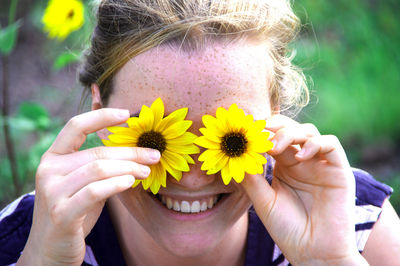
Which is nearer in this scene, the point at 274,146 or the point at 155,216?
the point at 274,146

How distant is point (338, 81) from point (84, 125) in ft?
9.11

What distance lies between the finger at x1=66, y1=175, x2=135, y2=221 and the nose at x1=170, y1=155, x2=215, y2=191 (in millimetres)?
220

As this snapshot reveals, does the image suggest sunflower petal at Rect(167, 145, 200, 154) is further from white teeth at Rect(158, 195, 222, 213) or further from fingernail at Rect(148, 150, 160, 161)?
white teeth at Rect(158, 195, 222, 213)

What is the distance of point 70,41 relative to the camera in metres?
3.77

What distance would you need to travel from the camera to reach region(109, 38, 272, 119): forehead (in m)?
1.29

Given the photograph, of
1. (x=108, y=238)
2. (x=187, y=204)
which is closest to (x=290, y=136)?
(x=187, y=204)

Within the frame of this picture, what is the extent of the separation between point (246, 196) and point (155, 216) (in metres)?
0.30

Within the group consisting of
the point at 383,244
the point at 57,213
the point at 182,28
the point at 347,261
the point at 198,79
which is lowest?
the point at 383,244

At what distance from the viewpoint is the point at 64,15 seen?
2.48 m

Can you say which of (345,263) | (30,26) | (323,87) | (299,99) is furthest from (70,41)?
(345,263)

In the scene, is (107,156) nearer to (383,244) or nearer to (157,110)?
(157,110)

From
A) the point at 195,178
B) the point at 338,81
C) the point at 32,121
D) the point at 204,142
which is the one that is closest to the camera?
the point at 204,142

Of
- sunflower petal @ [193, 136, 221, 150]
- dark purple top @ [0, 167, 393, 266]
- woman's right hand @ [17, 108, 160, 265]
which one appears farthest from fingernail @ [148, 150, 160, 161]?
dark purple top @ [0, 167, 393, 266]

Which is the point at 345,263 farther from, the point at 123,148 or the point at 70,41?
the point at 70,41
